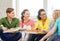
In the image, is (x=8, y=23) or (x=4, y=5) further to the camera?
(x=4, y=5)

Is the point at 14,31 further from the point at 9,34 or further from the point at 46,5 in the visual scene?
the point at 46,5

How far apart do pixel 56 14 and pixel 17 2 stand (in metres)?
2.61

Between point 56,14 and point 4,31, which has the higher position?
point 56,14

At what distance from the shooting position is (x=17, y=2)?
612 centimetres

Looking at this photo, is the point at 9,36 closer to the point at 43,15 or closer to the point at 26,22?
the point at 26,22

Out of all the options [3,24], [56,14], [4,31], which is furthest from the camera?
[3,24]

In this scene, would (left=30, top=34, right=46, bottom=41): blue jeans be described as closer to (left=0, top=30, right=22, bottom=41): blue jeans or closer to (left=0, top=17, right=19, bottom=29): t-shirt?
(left=0, top=30, right=22, bottom=41): blue jeans

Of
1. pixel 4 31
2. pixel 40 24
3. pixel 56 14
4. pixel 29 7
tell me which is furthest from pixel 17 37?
pixel 29 7

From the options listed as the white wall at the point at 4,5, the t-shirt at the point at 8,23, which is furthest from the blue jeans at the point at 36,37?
the white wall at the point at 4,5

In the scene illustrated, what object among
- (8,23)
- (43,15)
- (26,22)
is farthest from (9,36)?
(43,15)

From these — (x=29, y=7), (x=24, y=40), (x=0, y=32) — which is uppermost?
(x=29, y=7)

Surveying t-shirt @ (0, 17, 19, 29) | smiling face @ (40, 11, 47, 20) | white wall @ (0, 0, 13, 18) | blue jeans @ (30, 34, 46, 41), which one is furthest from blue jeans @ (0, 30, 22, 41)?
white wall @ (0, 0, 13, 18)

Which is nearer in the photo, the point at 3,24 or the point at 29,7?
the point at 3,24

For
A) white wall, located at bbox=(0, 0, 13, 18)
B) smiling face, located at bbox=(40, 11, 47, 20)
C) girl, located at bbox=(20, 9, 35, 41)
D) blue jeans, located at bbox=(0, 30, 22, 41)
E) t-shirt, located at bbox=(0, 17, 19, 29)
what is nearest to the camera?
blue jeans, located at bbox=(0, 30, 22, 41)
